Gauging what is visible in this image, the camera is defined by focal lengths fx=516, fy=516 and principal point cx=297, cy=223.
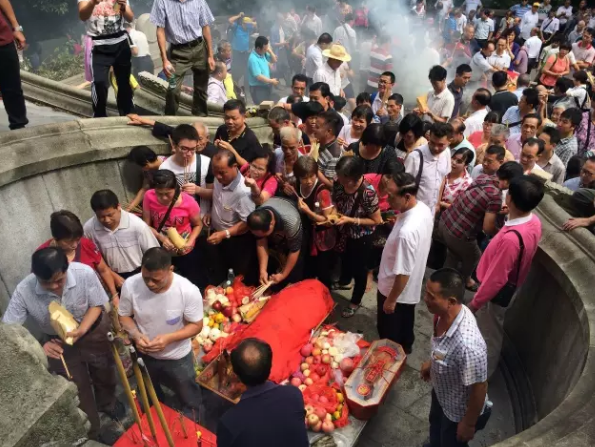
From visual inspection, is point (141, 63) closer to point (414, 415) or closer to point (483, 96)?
point (483, 96)

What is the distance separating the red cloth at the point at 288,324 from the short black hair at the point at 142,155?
1.93 m

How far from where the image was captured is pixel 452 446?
3812 millimetres

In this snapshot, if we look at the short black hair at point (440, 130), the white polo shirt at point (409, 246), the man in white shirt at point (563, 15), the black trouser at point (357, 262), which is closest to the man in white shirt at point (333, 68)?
the short black hair at point (440, 130)

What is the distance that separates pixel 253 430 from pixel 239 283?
8.75 ft

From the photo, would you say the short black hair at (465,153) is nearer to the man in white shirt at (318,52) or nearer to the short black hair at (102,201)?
the short black hair at (102,201)

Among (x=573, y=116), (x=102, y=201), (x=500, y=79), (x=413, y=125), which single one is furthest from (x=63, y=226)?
(x=500, y=79)

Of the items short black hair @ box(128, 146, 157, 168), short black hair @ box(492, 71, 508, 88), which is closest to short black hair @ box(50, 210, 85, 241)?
short black hair @ box(128, 146, 157, 168)

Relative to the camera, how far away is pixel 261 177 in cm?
533

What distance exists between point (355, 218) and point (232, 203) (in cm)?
127

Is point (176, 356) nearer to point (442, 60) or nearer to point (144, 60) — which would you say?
point (144, 60)

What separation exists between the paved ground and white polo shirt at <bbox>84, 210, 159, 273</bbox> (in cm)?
260

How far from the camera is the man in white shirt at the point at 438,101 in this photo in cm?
763

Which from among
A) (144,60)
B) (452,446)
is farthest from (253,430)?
(144,60)

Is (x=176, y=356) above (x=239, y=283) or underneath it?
above
